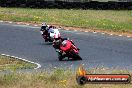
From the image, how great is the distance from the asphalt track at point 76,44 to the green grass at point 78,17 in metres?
3.52

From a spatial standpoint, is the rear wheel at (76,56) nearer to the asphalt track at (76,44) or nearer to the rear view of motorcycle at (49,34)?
the asphalt track at (76,44)

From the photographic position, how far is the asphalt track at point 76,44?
19.7m

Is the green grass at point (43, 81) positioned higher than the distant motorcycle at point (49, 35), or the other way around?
the green grass at point (43, 81)

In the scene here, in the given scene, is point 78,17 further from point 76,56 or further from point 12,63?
point 12,63

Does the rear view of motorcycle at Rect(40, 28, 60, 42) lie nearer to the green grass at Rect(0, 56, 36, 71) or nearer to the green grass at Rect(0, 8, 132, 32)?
the green grass at Rect(0, 56, 36, 71)

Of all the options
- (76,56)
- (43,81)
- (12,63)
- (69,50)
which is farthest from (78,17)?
(43,81)

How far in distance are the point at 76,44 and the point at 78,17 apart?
13.9 m

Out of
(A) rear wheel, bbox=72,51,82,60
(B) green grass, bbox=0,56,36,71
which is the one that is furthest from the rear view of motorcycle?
(B) green grass, bbox=0,56,36,71

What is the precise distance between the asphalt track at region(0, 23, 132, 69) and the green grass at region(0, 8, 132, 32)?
11.5 ft

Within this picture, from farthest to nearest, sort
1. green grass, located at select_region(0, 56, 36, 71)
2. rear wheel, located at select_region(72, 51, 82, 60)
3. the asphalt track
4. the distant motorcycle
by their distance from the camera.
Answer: the distant motorcycle → rear wheel, located at select_region(72, 51, 82, 60) → the asphalt track → green grass, located at select_region(0, 56, 36, 71)

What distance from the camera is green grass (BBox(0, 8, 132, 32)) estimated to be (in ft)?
116

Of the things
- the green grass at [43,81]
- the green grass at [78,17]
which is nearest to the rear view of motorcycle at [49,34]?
the green grass at [78,17]

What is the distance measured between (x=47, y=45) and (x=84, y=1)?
2307 cm

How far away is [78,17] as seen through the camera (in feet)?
131
